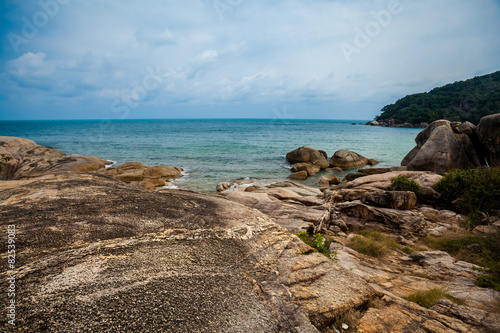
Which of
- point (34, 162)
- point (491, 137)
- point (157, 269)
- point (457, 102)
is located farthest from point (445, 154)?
point (457, 102)

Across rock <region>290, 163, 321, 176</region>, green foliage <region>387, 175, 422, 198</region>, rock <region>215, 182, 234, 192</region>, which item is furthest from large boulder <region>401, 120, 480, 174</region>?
rock <region>215, 182, 234, 192</region>

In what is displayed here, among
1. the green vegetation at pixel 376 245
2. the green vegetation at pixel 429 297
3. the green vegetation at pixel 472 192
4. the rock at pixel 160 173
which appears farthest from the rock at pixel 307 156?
the green vegetation at pixel 429 297

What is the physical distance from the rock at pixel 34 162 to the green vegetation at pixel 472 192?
74.5 feet

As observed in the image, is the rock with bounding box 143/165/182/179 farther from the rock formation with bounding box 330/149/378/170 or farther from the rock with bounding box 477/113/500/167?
the rock with bounding box 477/113/500/167

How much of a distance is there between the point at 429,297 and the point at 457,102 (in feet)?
346

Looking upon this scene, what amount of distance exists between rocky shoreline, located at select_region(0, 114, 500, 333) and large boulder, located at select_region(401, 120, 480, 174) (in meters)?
12.0

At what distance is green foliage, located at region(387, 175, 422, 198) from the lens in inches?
479

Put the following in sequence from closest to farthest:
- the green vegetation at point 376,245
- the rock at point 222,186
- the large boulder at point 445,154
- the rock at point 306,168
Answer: the green vegetation at point 376,245 < the large boulder at point 445,154 < the rock at point 222,186 < the rock at point 306,168

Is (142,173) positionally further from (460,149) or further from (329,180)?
(460,149)

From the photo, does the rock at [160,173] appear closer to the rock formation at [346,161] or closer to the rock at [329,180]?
the rock at [329,180]

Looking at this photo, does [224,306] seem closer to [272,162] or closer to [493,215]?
[493,215]

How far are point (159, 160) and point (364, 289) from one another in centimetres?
3211

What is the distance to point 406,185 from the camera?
12.3 m

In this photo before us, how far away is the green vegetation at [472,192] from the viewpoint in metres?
9.97
